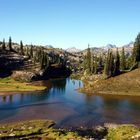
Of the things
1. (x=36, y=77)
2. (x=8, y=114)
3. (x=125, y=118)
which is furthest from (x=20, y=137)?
(x=36, y=77)

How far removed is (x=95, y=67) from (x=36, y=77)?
3915 cm

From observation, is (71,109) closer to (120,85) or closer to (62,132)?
(62,132)

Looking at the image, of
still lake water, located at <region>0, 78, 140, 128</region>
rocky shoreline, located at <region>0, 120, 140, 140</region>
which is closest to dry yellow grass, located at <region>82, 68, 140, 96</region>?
still lake water, located at <region>0, 78, 140, 128</region>

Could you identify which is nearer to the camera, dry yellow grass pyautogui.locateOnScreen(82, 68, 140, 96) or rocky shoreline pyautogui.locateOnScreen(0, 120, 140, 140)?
rocky shoreline pyautogui.locateOnScreen(0, 120, 140, 140)

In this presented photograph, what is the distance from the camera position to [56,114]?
90250 mm

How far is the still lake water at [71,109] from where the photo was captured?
273ft

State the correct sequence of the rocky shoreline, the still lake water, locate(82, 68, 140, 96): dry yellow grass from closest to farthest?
the rocky shoreline
the still lake water
locate(82, 68, 140, 96): dry yellow grass

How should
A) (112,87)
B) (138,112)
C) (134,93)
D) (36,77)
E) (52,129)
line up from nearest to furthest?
(52,129), (138,112), (134,93), (112,87), (36,77)

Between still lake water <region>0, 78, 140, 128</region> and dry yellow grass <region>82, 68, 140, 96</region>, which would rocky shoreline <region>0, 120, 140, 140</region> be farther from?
dry yellow grass <region>82, 68, 140, 96</region>

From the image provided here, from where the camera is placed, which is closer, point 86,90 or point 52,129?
point 52,129

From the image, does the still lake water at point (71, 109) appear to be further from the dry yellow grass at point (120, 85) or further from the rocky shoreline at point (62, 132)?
the dry yellow grass at point (120, 85)

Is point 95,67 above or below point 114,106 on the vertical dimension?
above

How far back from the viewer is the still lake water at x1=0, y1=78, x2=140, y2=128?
83.3 m

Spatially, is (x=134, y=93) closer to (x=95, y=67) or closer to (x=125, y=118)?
(x=125, y=118)
